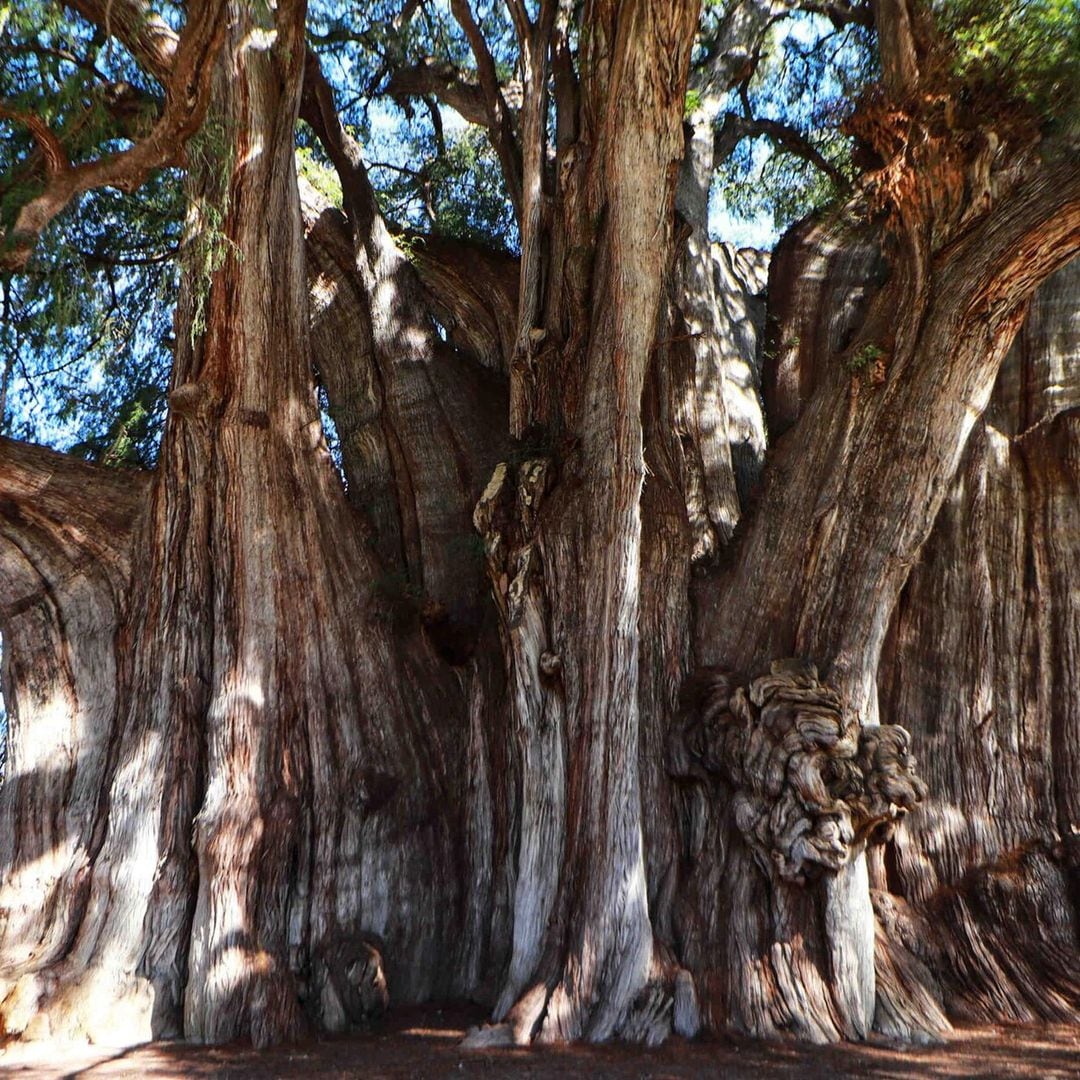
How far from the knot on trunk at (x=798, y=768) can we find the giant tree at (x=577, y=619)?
0.02 m

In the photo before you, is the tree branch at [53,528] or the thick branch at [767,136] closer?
the tree branch at [53,528]

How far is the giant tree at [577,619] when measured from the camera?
5.61 m

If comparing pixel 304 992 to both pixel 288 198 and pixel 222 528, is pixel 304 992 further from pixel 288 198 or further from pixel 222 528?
pixel 288 198

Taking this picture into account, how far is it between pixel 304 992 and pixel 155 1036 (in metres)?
0.73

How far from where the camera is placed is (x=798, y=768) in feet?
18.5

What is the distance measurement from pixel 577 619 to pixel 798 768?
1366 mm

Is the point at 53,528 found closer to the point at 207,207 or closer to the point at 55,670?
the point at 55,670

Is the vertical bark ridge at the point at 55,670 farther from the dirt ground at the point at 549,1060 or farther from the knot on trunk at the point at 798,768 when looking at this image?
the knot on trunk at the point at 798,768

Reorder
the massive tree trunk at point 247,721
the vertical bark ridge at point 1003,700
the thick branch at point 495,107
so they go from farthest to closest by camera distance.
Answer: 1. the thick branch at point 495,107
2. the vertical bark ridge at point 1003,700
3. the massive tree trunk at point 247,721

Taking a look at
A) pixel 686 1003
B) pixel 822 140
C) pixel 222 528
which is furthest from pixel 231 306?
pixel 822 140

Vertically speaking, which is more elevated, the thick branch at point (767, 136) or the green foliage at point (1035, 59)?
the thick branch at point (767, 136)

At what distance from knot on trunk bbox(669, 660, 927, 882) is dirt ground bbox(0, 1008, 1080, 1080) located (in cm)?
89

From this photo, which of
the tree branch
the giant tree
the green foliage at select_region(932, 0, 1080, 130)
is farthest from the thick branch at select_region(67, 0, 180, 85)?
the green foliage at select_region(932, 0, 1080, 130)

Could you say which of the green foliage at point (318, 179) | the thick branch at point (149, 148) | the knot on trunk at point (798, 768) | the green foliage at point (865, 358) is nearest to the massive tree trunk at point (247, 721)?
the thick branch at point (149, 148)
